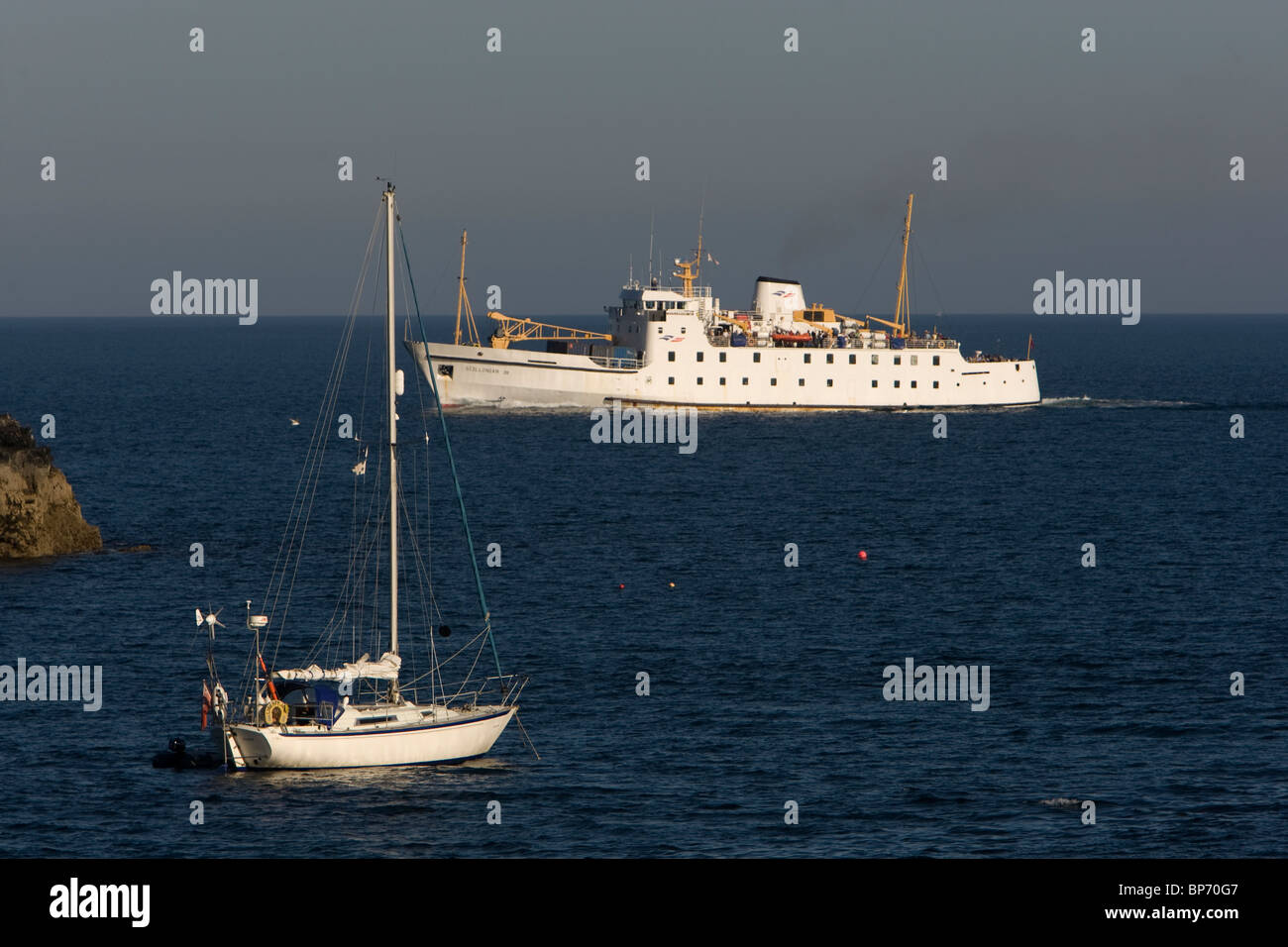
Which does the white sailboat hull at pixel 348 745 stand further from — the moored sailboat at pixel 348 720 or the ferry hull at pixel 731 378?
the ferry hull at pixel 731 378

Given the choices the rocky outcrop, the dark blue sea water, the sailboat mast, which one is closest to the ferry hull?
the dark blue sea water

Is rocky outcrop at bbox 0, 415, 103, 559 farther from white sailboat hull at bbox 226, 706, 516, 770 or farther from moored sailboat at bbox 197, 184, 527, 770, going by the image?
white sailboat hull at bbox 226, 706, 516, 770

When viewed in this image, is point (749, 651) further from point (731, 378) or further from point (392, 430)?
point (731, 378)

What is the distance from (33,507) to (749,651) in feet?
94.6

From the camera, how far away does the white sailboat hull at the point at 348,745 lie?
3188 centimetres

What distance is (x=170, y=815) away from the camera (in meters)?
29.7

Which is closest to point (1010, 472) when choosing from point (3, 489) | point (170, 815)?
point (3, 489)

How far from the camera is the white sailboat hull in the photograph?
3188 centimetres

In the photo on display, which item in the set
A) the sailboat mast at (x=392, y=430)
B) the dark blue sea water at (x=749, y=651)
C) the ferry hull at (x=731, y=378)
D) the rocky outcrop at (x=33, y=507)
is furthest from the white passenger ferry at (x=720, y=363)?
the sailboat mast at (x=392, y=430)

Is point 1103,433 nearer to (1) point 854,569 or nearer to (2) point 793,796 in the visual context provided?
(1) point 854,569

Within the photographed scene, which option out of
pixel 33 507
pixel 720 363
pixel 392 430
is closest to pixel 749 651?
pixel 392 430

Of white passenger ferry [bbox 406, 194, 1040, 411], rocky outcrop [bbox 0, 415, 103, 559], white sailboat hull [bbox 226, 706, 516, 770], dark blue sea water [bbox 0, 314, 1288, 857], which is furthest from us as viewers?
white passenger ferry [bbox 406, 194, 1040, 411]

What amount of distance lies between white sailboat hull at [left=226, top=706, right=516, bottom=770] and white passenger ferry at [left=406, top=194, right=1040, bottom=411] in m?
75.9
